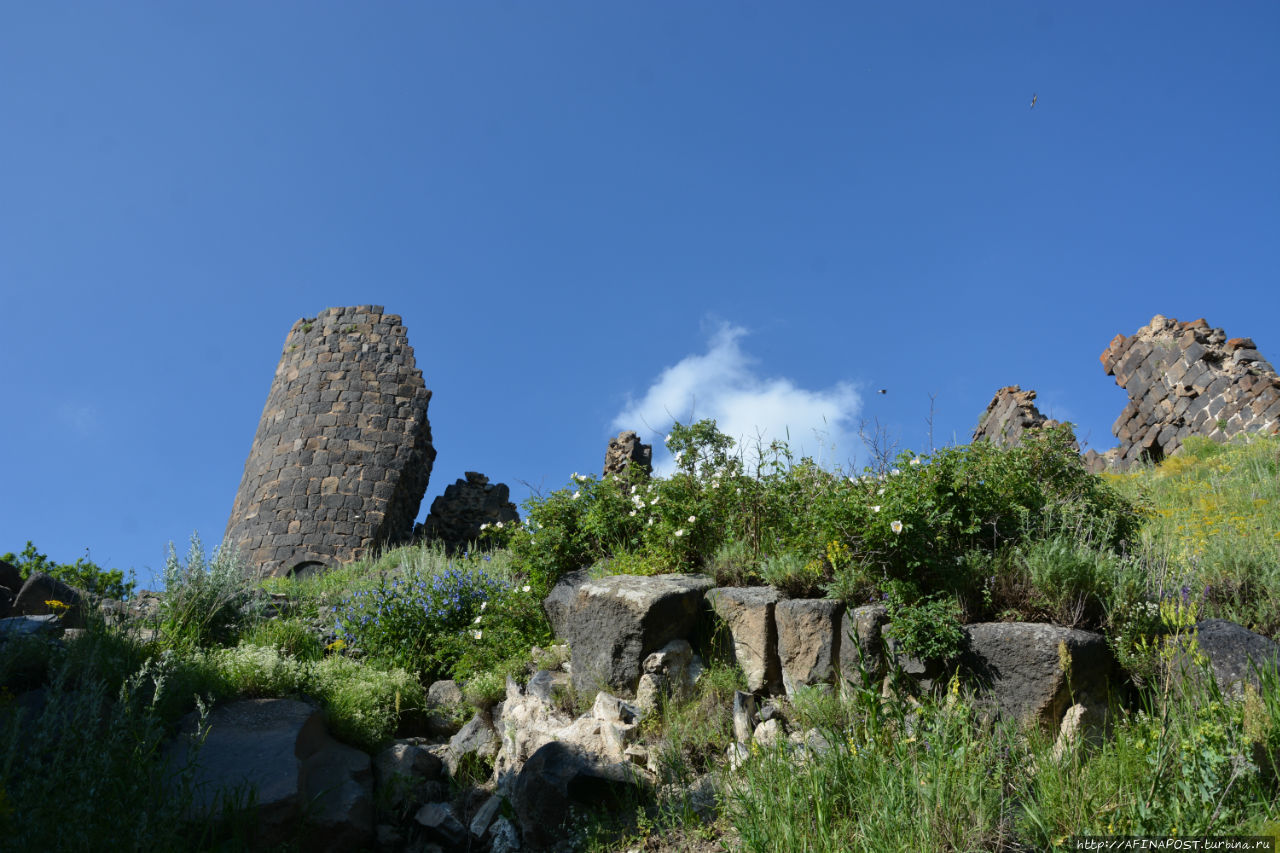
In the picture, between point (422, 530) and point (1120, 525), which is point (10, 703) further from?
point (422, 530)

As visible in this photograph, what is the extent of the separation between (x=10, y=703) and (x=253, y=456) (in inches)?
462

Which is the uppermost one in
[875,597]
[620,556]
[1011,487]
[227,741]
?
[1011,487]

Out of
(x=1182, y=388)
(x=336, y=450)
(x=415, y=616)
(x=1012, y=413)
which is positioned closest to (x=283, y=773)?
(x=415, y=616)

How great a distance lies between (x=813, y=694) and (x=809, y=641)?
317 millimetres

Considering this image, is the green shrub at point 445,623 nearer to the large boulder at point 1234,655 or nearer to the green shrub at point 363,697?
the green shrub at point 363,697

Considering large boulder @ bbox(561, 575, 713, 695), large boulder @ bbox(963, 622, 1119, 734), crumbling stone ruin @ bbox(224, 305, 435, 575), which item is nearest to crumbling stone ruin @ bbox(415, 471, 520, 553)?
crumbling stone ruin @ bbox(224, 305, 435, 575)

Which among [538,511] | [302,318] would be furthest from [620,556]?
[302,318]

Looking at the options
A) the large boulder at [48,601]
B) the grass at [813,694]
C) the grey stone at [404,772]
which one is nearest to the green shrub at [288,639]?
the grass at [813,694]

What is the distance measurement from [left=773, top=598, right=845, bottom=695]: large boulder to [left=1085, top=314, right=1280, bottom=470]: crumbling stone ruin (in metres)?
11.7

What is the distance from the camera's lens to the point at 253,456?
15781 millimetres

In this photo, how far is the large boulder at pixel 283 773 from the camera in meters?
4.34

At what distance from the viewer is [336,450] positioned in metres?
14.8

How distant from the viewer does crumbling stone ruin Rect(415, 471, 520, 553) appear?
16.4 meters

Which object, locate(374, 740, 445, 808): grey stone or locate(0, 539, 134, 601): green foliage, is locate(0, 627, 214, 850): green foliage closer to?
locate(374, 740, 445, 808): grey stone
